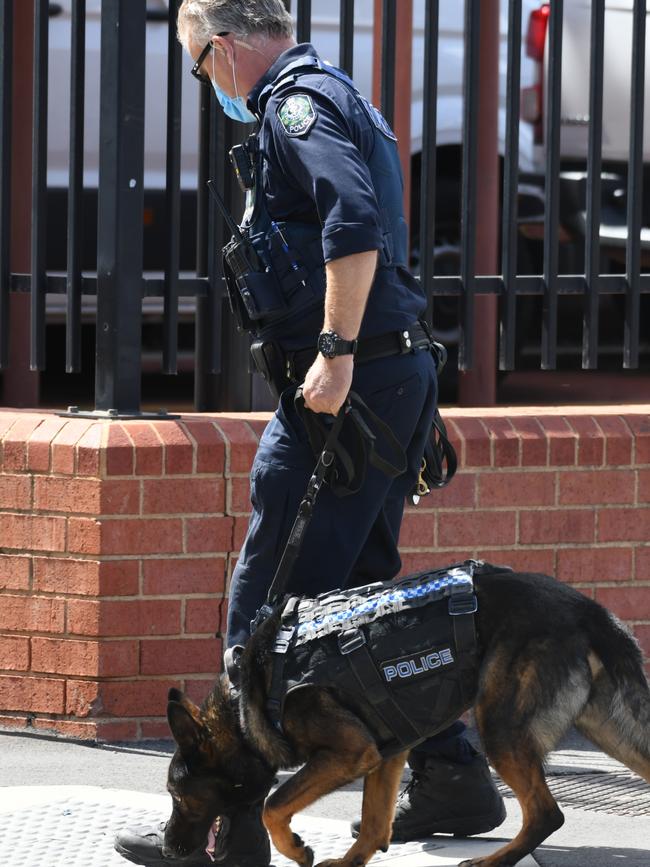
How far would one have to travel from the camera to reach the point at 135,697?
16.6ft

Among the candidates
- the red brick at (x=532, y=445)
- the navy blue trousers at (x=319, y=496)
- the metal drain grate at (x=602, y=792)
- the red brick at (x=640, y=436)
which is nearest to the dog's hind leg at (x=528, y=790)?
the navy blue trousers at (x=319, y=496)

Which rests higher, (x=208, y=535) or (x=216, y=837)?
(x=208, y=535)

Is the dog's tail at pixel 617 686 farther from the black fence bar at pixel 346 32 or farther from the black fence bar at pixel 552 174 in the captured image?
the black fence bar at pixel 346 32

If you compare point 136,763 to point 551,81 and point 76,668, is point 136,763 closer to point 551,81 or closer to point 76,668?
point 76,668

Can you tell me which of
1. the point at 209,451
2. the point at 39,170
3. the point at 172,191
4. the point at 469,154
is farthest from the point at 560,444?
the point at 39,170

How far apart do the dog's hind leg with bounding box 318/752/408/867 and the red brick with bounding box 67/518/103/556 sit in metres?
1.44

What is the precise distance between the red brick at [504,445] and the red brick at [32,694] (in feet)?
5.36

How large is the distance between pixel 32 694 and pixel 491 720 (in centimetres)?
201

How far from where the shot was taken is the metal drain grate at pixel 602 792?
455 centimetres

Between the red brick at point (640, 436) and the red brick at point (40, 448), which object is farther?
the red brick at point (640, 436)

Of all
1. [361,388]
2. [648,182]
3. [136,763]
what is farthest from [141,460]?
[648,182]

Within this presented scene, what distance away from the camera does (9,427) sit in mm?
5191

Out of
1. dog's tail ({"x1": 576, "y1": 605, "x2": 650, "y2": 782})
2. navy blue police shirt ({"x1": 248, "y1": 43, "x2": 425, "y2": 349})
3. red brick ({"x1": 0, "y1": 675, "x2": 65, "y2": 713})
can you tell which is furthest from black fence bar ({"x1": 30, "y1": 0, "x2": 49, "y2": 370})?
dog's tail ({"x1": 576, "y1": 605, "x2": 650, "y2": 782})

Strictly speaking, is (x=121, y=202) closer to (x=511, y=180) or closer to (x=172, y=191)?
(x=172, y=191)
